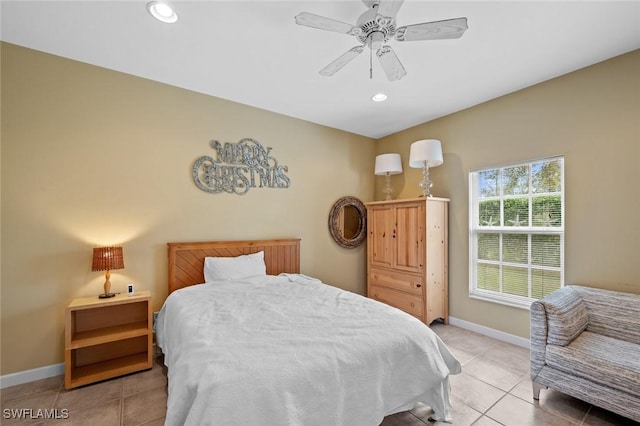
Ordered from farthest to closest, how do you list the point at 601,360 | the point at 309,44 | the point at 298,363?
the point at 309,44
the point at 601,360
the point at 298,363

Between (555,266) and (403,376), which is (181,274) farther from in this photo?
(555,266)

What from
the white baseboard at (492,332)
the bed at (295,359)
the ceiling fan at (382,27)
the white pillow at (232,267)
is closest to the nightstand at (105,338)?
the bed at (295,359)

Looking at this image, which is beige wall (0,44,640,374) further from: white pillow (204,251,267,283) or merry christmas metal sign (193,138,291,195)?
white pillow (204,251,267,283)

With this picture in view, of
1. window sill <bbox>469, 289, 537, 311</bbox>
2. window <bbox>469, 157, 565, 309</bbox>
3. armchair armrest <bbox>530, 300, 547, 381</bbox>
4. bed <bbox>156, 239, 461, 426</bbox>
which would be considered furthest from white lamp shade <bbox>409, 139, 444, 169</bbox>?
bed <bbox>156, 239, 461, 426</bbox>

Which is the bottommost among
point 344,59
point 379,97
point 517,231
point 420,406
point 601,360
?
point 420,406

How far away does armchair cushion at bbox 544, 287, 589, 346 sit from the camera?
2.09m

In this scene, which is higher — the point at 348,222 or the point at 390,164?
the point at 390,164

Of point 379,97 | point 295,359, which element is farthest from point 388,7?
point 295,359

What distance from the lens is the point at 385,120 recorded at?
13.1 ft

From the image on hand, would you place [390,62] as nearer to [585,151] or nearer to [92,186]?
[585,151]

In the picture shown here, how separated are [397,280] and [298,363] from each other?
2.63 metres

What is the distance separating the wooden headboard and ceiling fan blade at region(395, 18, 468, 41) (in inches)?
102

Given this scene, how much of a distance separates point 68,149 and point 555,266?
4832 millimetres

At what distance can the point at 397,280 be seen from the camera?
3.77 metres
